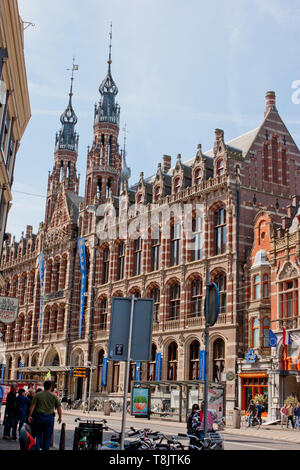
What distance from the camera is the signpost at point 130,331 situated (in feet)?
27.7

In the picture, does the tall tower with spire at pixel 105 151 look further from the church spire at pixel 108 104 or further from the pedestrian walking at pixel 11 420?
the pedestrian walking at pixel 11 420

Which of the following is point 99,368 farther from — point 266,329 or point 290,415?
point 290,415

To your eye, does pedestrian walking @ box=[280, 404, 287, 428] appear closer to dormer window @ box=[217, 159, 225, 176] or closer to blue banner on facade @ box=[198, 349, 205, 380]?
blue banner on facade @ box=[198, 349, 205, 380]

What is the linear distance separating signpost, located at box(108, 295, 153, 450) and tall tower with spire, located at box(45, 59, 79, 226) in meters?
59.1

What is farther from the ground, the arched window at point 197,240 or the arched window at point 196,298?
the arched window at point 197,240

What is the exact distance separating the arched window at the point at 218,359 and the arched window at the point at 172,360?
3.89 meters

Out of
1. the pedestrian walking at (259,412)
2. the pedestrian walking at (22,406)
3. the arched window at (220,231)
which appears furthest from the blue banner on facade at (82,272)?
the pedestrian walking at (22,406)

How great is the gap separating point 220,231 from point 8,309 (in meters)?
23.5

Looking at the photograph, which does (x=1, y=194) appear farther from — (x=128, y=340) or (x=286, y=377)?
(x=286, y=377)

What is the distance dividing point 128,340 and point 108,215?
145 feet

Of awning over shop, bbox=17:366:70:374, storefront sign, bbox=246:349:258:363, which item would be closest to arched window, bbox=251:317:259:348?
storefront sign, bbox=246:349:258:363

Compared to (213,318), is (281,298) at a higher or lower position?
higher

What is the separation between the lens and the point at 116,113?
5878 centimetres

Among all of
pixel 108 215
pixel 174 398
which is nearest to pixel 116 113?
pixel 108 215
